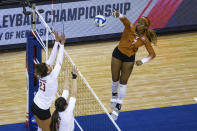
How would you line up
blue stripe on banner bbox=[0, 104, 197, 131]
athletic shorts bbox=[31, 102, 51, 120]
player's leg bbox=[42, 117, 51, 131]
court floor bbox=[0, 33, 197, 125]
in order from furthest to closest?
1. court floor bbox=[0, 33, 197, 125]
2. blue stripe on banner bbox=[0, 104, 197, 131]
3. player's leg bbox=[42, 117, 51, 131]
4. athletic shorts bbox=[31, 102, 51, 120]

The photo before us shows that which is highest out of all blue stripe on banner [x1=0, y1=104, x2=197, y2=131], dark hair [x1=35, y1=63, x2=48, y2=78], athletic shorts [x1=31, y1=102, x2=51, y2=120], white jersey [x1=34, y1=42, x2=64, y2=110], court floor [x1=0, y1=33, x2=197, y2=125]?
dark hair [x1=35, y1=63, x2=48, y2=78]

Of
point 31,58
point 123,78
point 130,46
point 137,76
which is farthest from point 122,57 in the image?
point 137,76

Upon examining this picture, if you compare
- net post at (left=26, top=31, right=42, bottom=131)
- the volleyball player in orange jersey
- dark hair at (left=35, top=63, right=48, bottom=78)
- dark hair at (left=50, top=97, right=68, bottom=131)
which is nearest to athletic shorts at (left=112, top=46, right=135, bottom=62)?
the volleyball player in orange jersey

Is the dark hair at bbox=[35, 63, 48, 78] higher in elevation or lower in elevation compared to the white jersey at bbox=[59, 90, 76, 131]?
higher

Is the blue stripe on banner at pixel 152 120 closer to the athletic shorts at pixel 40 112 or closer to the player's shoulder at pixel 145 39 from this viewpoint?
the athletic shorts at pixel 40 112

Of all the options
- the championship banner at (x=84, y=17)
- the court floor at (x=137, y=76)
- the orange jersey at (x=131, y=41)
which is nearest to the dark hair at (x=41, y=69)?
the orange jersey at (x=131, y=41)

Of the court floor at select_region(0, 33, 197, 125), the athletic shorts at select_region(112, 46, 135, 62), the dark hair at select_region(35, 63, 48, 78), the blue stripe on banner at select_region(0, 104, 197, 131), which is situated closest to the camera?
the dark hair at select_region(35, 63, 48, 78)

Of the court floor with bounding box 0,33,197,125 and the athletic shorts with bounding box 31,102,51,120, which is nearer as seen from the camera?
the athletic shorts with bounding box 31,102,51,120

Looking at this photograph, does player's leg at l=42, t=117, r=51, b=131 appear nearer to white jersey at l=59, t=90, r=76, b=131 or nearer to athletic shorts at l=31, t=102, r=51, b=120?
athletic shorts at l=31, t=102, r=51, b=120

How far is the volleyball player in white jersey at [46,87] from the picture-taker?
7.94 meters

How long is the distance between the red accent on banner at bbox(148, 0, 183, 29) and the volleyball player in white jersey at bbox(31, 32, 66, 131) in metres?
7.33

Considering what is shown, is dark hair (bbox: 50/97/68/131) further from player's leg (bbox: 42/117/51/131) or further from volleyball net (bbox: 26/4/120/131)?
volleyball net (bbox: 26/4/120/131)

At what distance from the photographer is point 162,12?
49.6 ft

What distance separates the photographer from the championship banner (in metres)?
14.0
